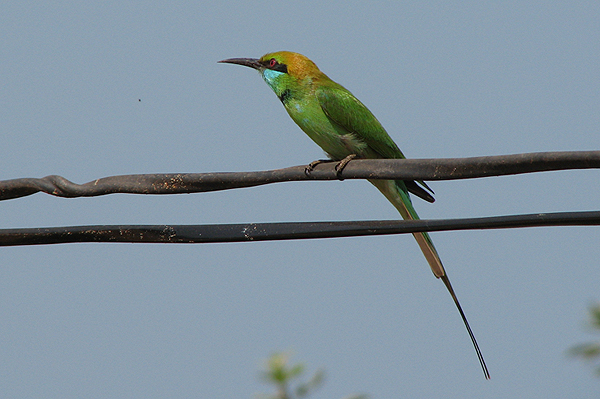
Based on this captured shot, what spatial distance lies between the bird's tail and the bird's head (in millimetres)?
843

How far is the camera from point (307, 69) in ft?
14.6

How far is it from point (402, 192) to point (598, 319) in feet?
4.01

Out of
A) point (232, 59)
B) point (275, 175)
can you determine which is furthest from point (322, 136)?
point (275, 175)

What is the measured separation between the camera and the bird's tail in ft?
10.2

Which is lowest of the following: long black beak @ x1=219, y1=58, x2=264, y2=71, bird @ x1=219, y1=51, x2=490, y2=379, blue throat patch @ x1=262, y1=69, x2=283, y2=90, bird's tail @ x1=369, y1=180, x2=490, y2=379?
bird's tail @ x1=369, y1=180, x2=490, y2=379

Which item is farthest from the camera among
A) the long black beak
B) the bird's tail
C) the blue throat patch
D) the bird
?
the long black beak

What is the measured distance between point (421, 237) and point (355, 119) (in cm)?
90

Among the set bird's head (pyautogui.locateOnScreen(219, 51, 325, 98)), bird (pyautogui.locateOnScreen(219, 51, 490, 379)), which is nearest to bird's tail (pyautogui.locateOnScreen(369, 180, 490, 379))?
bird (pyautogui.locateOnScreen(219, 51, 490, 379))

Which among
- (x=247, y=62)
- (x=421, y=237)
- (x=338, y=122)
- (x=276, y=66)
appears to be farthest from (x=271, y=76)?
(x=421, y=237)

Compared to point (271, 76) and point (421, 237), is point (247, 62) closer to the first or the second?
point (271, 76)

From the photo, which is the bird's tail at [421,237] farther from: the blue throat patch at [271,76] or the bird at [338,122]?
the blue throat patch at [271,76]

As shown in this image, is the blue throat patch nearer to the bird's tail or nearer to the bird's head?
the bird's head

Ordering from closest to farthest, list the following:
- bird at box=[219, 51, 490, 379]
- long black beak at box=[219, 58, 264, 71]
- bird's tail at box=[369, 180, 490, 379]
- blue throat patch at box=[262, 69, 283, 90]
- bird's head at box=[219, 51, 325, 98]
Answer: bird's tail at box=[369, 180, 490, 379] → bird at box=[219, 51, 490, 379] → bird's head at box=[219, 51, 325, 98] → blue throat patch at box=[262, 69, 283, 90] → long black beak at box=[219, 58, 264, 71]

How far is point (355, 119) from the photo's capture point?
411cm
